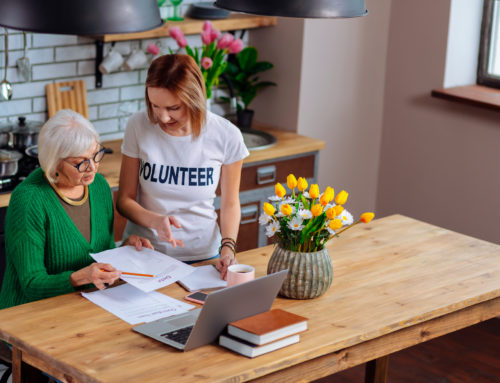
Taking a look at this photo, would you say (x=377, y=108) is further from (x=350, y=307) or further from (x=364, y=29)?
(x=350, y=307)

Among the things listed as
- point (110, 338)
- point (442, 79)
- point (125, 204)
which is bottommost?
point (110, 338)

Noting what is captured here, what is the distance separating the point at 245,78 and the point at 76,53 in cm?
100

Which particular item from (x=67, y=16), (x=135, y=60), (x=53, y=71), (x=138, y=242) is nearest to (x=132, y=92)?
(x=135, y=60)

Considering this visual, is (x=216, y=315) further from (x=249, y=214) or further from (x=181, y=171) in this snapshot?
(x=249, y=214)

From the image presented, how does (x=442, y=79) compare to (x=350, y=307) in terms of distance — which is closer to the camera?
(x=350, y=307)

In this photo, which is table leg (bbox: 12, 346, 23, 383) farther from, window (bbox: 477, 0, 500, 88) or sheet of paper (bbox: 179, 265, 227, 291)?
window (bbox: 477, 0, 500, 88)

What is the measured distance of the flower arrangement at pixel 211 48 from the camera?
412 cm

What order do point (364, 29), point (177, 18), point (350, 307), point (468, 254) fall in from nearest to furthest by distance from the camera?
1. point (350, 307)
2. point (468, 254)
3. point (177, 18)
4. point (364, 29)

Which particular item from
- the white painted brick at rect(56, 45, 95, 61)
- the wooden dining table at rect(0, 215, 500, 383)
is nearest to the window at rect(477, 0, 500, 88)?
the wooden dining table at rect(0, 215, 500, 383)

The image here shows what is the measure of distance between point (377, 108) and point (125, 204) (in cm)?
246

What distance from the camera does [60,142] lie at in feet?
8.46

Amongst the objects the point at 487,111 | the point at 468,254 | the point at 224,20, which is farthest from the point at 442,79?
the point at 468,254

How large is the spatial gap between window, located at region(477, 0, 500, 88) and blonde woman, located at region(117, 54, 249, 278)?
2.23 meters

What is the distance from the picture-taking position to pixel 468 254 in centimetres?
308
